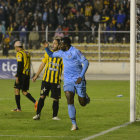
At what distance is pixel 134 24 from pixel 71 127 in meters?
2.81

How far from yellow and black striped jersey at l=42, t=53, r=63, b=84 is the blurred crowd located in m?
18.0

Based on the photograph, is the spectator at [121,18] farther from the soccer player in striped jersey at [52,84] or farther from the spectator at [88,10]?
the soccer player in striped jersey at [52,84]

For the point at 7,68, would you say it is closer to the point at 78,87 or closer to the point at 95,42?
the point at 95,42

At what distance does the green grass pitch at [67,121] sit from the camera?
393 inches

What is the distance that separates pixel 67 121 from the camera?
40.0 feet

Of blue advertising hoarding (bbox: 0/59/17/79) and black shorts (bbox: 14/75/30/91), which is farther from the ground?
black shorts (bbox: 14/75/30/91)

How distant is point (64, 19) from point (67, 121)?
71.6 ft

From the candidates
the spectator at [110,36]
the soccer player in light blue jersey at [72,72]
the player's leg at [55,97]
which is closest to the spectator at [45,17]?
the spectator at [110,36]

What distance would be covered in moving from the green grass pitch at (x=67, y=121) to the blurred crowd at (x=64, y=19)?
12.0 metres

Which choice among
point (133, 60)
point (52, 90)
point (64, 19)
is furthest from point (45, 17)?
point (133, 60)

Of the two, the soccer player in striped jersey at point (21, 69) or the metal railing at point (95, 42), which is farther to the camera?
the metal railing at point (95, 42)

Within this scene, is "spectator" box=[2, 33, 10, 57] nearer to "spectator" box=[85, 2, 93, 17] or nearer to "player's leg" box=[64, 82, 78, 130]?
"spectator" box=[85, 2, 93, 17]

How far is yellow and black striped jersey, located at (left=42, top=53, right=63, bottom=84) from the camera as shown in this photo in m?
12.7

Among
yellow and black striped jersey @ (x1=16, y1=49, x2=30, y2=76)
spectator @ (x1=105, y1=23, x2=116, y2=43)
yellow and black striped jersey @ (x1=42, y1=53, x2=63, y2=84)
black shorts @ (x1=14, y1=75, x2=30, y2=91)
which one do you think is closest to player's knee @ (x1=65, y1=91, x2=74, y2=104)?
yellow and black striped jersey @ (x1=42, y1=53, x2=63, y2=84)
